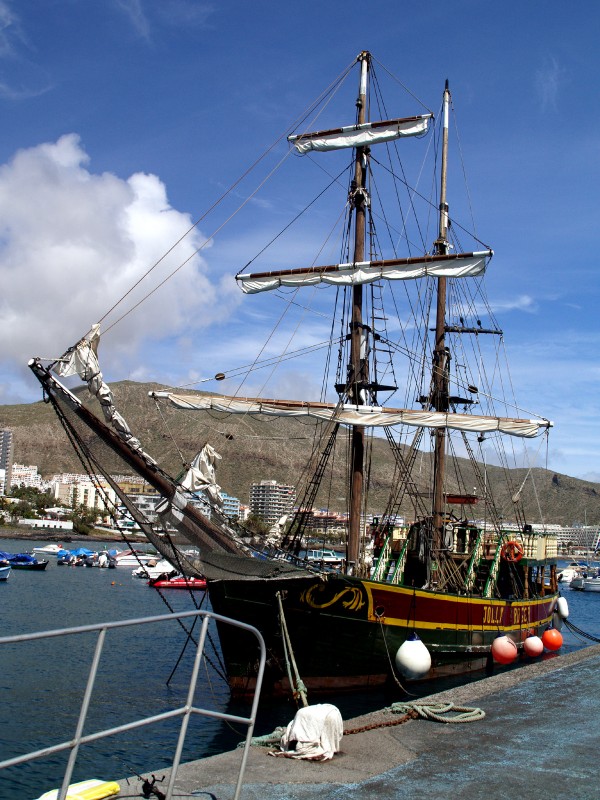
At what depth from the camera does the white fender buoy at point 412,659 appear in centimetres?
1750

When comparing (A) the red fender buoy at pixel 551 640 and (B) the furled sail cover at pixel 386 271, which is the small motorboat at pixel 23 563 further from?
(A) the red fender buoy at pixel 551 640

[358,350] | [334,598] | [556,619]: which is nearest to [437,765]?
[334,598]

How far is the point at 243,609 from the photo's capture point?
17391mm

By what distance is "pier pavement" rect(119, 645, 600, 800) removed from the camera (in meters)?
7.11

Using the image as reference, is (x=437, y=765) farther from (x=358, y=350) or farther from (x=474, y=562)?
(x=474, y=562)

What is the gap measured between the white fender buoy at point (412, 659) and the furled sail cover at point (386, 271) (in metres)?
11.2

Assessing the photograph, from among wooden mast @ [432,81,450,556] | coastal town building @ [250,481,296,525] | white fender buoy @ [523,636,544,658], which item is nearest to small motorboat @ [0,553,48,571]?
wooden mast @ [432,81,450,556]

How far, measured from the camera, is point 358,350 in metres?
23.0

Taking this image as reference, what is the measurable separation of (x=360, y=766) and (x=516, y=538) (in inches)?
913

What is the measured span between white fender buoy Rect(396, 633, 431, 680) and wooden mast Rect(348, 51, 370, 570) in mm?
3257

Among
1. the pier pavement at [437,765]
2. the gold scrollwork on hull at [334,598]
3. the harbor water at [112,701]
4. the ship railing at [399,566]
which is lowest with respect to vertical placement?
the harbor water at [112,701]

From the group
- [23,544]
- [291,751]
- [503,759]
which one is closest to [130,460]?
[291,751]

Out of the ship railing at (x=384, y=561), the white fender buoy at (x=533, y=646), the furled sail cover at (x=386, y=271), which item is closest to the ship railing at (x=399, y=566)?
the ship railing at (x=384, y=561)

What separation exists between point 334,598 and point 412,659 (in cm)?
221
